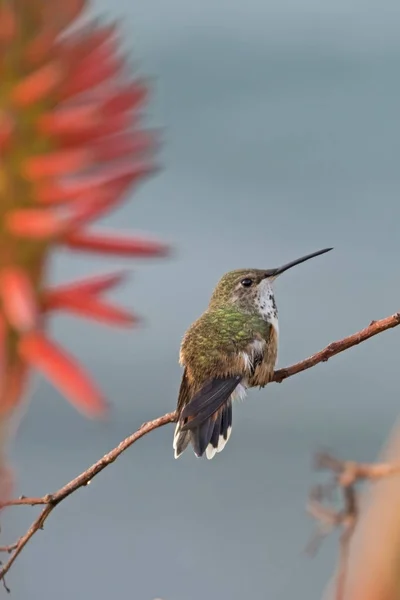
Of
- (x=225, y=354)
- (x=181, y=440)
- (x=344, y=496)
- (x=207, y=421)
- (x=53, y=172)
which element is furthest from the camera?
(x=225, y=354)

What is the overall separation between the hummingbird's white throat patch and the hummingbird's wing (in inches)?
15.9

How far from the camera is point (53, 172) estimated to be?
1.02 ft

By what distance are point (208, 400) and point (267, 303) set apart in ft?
Answer: 2.58

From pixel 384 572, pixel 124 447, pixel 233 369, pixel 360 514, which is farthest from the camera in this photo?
pixel 233 369

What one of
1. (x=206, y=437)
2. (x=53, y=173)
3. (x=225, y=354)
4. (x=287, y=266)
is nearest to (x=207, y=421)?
(x=206, y=437)

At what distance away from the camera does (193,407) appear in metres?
2.24

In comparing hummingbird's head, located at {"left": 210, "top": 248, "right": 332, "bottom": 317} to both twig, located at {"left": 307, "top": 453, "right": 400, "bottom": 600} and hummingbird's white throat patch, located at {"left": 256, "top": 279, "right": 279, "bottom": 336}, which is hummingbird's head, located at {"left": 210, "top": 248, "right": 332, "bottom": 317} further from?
twig, located at {"left": 307, "top": 453, "right": 400, "bottom": 600}

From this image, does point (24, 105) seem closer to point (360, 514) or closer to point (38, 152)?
point (38, 152)

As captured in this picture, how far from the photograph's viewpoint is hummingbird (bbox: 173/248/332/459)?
2.23m

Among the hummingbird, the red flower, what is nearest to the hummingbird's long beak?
the hummingbird

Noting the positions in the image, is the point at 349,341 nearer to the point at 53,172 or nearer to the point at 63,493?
the point at 63,493

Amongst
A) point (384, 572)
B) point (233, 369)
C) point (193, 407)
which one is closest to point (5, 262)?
point (384, 572)

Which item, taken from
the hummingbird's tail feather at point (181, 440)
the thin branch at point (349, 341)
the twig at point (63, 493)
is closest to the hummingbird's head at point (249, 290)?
the hummingbird's tail feather at point (181, 440)

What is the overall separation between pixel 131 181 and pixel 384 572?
1.35 ft
